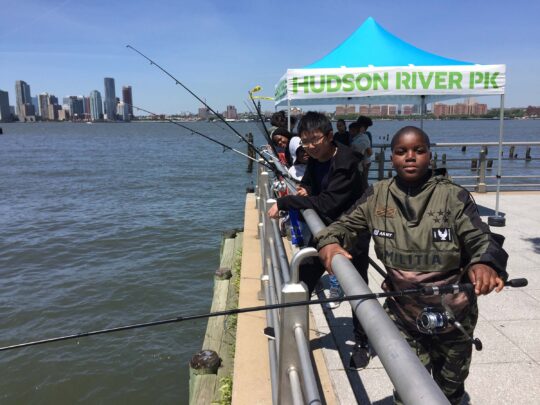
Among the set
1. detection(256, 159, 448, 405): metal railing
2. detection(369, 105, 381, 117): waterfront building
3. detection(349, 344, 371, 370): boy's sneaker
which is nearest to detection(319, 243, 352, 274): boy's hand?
detection(256, 159, 448, 405): metal railing

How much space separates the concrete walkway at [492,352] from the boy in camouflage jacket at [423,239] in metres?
0.86

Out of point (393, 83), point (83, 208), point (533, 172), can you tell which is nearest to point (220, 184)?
point (83, 208)

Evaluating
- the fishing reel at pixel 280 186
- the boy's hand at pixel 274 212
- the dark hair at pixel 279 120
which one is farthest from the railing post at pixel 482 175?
the boy's hand at pixel 274 212

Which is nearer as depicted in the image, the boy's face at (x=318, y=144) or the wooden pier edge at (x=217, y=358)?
the boy's face at (x=318, y=144)

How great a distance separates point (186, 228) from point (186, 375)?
7929mm

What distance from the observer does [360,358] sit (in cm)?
314

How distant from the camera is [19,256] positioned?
11.7 metres

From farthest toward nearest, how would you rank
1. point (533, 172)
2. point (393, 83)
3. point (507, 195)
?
point (533, 172) < point (507, 195) < point (393, 83)

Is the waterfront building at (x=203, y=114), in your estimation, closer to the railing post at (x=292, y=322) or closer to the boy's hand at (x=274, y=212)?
the boy's hand at (x=274, y=212)

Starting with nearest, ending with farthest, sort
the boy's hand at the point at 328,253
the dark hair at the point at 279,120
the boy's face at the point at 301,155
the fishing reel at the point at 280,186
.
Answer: the boy's hand at the point at 328,253 → the fishing reel at the point at 280,186 → the boy's face at the point at 301,155 → the dark hair at the point at 279,120

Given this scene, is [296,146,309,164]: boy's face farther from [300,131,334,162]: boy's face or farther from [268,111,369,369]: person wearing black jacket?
[300,131,334,162]: boy's face

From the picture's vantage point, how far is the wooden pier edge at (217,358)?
3752 mm

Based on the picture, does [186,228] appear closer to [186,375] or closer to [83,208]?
[83,208]

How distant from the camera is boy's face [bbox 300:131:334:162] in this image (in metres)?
3.09
